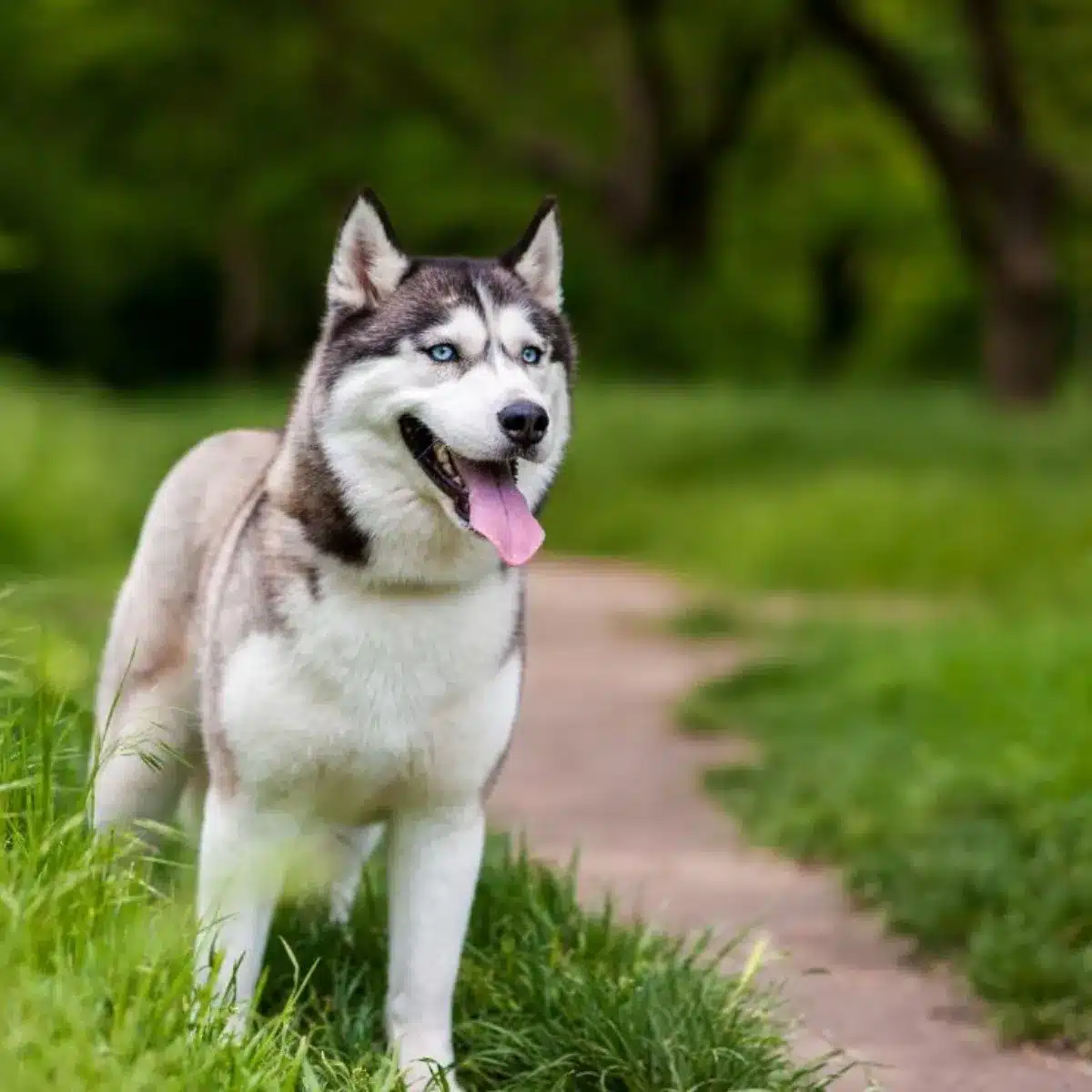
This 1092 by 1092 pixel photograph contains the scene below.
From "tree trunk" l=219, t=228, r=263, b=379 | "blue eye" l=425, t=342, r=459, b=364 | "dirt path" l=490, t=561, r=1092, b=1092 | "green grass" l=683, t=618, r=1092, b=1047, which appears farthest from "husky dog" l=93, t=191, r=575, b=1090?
"tree trunk" l=219, t=228, r=263, b=379

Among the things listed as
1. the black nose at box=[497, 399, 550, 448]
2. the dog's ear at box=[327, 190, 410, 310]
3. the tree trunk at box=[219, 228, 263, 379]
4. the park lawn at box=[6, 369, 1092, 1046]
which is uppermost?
the dog's ear at box=[327, 190, 410, 310]

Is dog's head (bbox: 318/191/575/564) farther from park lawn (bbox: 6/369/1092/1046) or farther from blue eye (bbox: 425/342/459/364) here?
park lawn (bbox: 6/369/1092/1046)

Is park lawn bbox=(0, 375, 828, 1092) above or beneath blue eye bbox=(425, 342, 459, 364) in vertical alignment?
beneath

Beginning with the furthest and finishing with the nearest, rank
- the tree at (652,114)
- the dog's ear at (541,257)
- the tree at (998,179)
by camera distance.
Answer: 1. the tree at (652,114)
2. the tree at (998,179)
3. the dog's ear at (541,257)

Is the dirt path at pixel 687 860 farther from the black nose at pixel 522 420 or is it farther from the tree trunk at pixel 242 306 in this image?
the tree trunk at pixel 242 306

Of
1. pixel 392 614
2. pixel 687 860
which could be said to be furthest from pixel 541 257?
pixel 687 860

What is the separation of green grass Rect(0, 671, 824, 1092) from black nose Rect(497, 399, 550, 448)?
90cm

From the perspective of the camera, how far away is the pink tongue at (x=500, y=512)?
3.41m

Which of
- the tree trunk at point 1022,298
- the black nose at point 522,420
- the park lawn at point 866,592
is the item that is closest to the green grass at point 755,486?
the park lawn at point 866,592

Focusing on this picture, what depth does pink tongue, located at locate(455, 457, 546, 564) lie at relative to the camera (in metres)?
3.41

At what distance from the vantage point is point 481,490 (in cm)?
346

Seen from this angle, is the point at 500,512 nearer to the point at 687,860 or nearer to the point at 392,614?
the point at 392,614

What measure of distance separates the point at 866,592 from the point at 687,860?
518cm

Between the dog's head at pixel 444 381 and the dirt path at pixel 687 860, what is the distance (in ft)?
3.80
